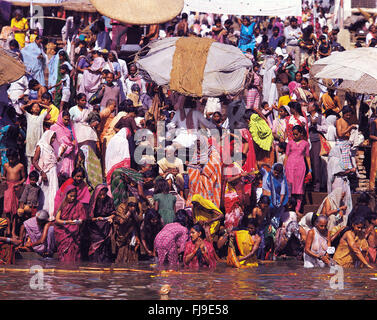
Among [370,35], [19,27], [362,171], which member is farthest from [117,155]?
[370,35]

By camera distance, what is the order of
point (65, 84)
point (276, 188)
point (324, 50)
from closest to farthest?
point (276, 188) → point (65, 84) → point (324, 50)

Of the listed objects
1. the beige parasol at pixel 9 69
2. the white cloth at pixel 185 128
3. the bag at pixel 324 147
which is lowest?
the bag at pixel 324 147

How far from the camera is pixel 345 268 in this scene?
1588 cm

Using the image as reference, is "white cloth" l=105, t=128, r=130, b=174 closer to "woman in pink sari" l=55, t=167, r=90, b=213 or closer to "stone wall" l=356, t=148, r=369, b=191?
"woman in pink sari" l=55, t=167, r=90, b=213

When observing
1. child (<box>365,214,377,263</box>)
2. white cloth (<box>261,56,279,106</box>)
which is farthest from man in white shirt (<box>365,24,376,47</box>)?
child (<box>365,214,377,263</box>)

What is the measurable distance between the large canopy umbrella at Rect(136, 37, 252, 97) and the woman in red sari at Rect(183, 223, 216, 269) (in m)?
2.46

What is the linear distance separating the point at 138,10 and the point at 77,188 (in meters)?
3.99

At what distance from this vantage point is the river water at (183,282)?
13.1m

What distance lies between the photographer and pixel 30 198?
52.8 feet

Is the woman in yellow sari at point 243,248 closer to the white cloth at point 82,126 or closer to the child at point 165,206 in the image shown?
the child at point 165,206

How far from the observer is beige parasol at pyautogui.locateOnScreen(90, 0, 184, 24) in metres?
18.5

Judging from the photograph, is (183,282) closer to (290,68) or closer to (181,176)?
(181,176)

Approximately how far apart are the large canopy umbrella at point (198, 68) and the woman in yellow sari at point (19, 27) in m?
5.03
